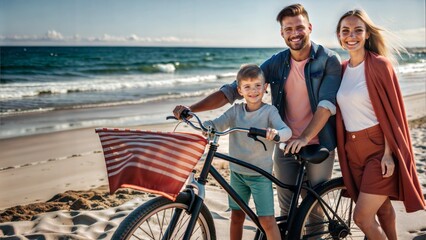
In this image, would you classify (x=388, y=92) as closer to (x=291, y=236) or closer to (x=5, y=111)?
(x=291, y=236)

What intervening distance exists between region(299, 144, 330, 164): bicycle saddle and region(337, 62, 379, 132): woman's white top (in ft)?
0.82

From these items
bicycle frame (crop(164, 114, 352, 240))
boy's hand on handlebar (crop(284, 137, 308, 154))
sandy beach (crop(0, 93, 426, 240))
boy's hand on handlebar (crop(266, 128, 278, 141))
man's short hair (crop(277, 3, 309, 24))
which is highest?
man's short hair (crop(277, 3, 309, 24))

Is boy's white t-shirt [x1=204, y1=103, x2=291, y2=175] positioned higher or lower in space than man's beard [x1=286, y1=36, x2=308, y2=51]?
lower

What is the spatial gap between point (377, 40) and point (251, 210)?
1.43 meters

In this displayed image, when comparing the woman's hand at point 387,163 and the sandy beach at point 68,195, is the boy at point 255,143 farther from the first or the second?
the sandy beach at point 68,195

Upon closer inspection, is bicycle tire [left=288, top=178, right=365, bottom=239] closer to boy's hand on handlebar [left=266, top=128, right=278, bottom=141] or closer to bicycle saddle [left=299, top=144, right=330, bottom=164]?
bicycle saddle [left=299, top=144, right=330, bottom=164]

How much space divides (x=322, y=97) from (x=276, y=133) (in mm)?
614

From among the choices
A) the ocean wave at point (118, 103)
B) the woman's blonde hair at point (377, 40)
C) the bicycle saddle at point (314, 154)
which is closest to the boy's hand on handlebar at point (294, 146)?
the bicycle saddle at point (314, 154)

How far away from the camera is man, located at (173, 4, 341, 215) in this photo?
3213mm

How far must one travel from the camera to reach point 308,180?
3.32m

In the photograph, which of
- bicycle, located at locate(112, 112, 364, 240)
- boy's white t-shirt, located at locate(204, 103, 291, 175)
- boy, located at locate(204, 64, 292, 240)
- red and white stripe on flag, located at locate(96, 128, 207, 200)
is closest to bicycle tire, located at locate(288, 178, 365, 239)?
bicycle, located at locate(112, 112, 364, 240)

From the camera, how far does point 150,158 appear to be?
246 cm

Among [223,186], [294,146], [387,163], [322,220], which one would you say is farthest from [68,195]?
[387,163]

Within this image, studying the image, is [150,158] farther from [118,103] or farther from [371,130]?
[118,103]
